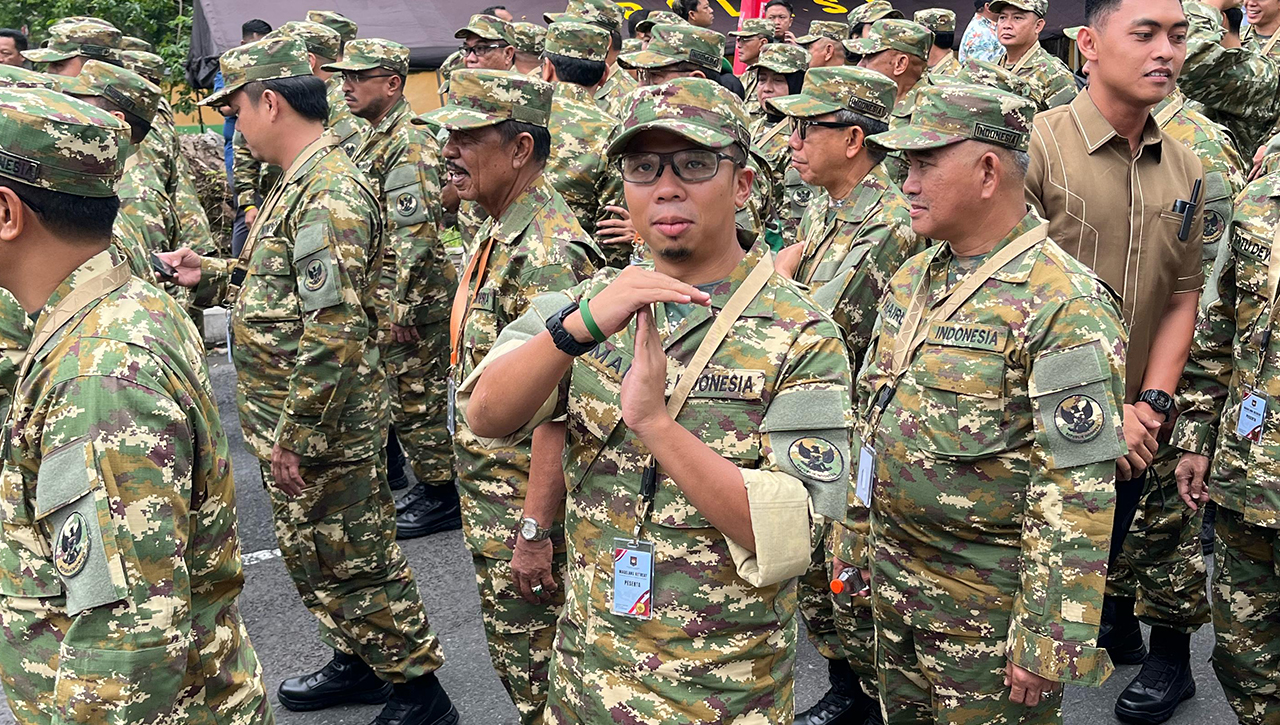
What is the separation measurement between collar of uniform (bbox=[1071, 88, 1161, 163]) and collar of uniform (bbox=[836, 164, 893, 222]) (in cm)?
103

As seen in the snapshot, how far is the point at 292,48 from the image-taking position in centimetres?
474

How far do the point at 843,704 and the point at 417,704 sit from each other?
174 cm

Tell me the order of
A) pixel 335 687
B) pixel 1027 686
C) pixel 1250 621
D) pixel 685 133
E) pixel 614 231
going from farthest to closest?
pixel 614 231, pixel 335 687, pixel 1250 621, pixel 1027 686, pixel 685 133

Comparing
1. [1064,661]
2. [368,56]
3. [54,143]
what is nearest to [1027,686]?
[1064,661]

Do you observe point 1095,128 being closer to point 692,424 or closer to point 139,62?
point 692,424

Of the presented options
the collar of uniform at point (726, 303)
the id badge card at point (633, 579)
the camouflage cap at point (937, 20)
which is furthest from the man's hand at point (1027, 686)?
the camouflage cap at point (937, 20)

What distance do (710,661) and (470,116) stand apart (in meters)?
2.09

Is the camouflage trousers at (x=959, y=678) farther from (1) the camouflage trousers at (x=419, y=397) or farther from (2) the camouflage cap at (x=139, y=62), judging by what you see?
(2) the camouflage cap at (x=139, y=62)

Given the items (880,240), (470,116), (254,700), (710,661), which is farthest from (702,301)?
(880,240)

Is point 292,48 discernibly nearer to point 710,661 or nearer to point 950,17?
point 710,661

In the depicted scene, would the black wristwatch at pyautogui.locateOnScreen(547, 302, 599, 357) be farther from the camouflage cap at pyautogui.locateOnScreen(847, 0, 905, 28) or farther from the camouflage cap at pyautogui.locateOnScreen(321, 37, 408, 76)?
the camouflage cap at pyautogui.locateOnScreen(847, 0, 905, 28)

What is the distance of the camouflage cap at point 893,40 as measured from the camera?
737cm

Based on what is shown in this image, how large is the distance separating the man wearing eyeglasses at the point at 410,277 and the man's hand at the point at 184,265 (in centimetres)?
171

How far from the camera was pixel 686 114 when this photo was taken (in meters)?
2.39
